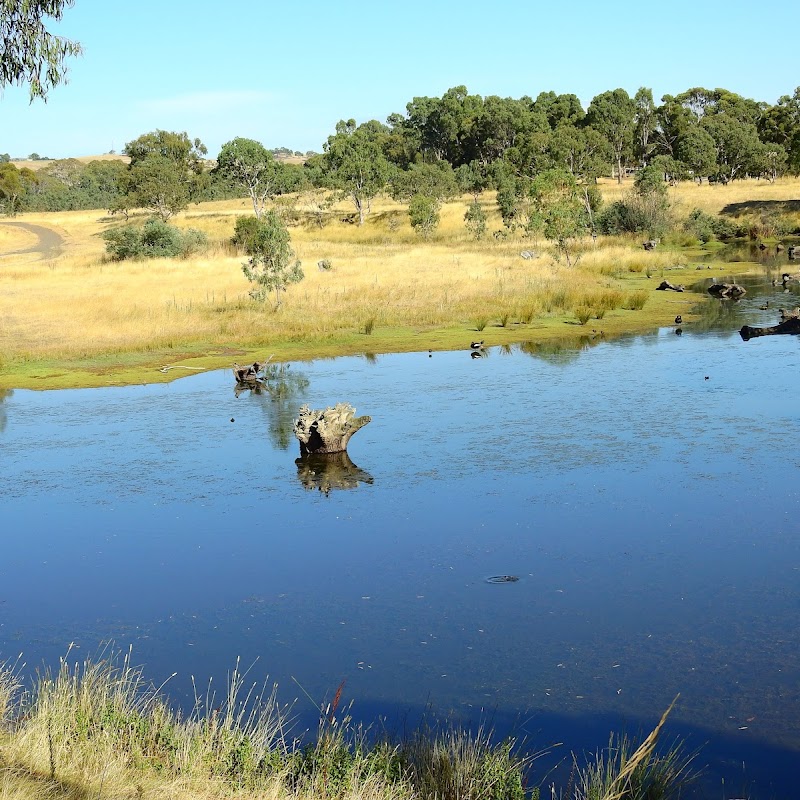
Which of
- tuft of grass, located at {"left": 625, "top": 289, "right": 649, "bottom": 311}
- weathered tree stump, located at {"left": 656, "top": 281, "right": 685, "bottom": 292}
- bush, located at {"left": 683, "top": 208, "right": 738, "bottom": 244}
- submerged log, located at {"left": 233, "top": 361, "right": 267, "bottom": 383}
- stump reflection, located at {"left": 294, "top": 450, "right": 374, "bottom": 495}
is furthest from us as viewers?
bush, located at {"left": 683, "top": 208, "right": 738, "bottom": 244}

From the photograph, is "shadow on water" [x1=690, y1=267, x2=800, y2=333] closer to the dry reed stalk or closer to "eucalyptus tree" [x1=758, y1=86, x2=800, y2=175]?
the dry reed stalk

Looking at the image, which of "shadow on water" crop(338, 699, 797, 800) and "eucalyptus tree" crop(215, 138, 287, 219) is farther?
"eucalyptus tree" crop(215, 138, 287, 219)

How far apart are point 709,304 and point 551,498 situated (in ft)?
69.2

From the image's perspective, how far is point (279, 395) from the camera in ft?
70.7

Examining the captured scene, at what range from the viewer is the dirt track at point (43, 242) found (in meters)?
66.1

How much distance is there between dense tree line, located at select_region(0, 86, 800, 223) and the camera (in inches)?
3002

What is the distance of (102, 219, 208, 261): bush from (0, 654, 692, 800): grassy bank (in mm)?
46783

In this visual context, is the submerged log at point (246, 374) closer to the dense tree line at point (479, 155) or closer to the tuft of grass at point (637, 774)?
the tuft of grass at point (637, 774)

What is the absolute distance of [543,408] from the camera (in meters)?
18.8

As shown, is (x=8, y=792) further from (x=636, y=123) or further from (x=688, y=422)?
(x=636, y=123)

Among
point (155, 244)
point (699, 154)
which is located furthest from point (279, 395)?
point (699, 154)

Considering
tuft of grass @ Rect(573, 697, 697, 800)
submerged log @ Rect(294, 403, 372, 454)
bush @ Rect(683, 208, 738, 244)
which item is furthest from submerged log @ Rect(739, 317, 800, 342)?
bush @ Rect(683, 208, 738, 244)

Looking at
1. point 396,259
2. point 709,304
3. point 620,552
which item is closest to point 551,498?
point 620,552

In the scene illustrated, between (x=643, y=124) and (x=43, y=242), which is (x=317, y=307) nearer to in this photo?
(x=43, y=242)
